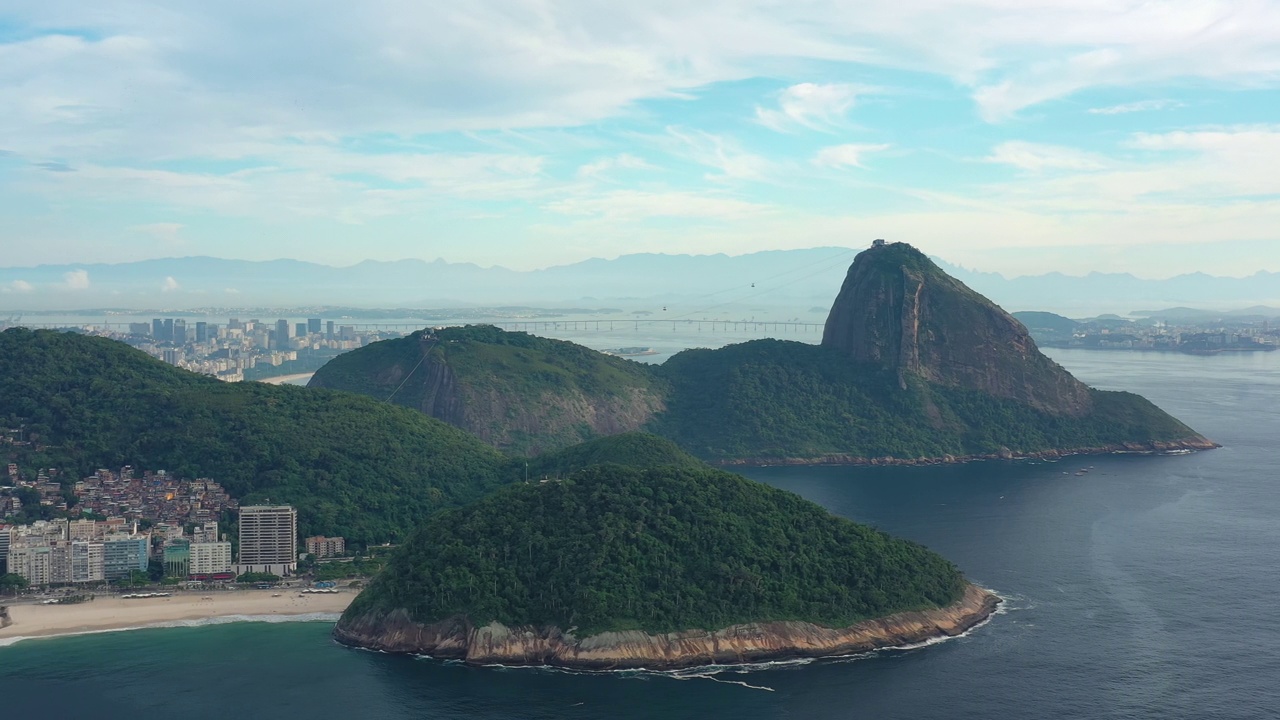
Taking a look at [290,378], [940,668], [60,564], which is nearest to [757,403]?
[940,668]

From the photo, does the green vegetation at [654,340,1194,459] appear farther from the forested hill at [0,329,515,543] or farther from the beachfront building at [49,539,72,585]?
the beachfront building at [49,539,72,585]

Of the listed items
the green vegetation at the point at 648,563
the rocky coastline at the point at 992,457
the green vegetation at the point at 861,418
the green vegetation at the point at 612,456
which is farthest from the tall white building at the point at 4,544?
Result: the green vegetation at the point at 861,418

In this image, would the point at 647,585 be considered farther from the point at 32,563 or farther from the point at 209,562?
the point at 32,563

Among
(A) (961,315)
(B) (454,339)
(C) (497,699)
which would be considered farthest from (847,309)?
(C) (497,699)

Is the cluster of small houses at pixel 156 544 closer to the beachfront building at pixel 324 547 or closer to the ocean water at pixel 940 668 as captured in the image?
the beachfront building at pixel 324 547

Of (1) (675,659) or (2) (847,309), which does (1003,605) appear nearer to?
(1) (675,659)

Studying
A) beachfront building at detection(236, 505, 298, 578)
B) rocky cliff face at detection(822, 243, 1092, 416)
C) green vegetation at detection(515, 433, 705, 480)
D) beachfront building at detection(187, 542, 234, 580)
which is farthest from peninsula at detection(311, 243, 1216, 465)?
beachfront building at detection(187, 542, 234, 580)
